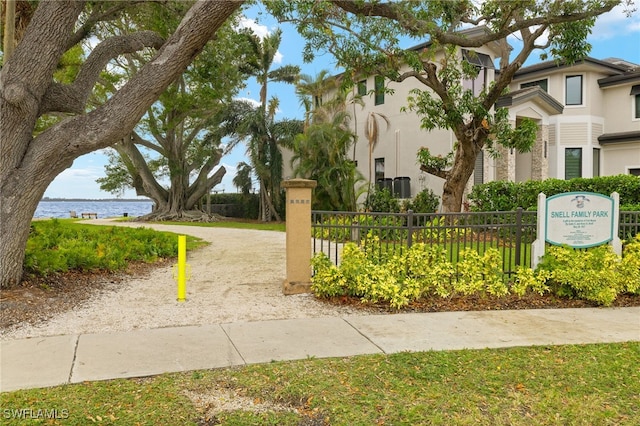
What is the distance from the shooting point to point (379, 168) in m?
22.6

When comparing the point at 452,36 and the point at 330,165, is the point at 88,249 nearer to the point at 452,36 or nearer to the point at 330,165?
the point at 452,36

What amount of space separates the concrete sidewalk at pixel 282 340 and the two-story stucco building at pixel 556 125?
14262mm

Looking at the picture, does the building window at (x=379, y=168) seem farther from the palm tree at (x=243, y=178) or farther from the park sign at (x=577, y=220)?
the park sign at (x=577, y=220)

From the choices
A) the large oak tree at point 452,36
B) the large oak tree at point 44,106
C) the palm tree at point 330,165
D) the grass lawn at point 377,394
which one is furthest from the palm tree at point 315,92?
the grass lawn at point 377,394

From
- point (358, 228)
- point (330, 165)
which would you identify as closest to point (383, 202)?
point (330, 165)

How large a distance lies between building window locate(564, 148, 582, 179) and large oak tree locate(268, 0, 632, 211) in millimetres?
10023

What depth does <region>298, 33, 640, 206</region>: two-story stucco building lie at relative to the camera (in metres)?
20.5

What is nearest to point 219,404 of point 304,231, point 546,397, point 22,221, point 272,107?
point 546,397

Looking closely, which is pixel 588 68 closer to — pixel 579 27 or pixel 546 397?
pixel 579 27

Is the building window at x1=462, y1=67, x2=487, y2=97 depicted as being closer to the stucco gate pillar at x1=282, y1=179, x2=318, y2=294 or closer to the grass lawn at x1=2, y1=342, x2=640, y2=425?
the stucco gate pillar at x1=282, y1=179, x2=318, y2=294

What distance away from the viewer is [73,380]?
409 centimetres

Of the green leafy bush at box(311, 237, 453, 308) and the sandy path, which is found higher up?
the green leafy bush at box(311, 237, 453, 308)

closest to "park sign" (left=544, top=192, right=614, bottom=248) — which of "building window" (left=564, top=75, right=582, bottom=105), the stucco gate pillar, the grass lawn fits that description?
the grass lawn

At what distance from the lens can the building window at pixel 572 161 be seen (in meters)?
22.2
